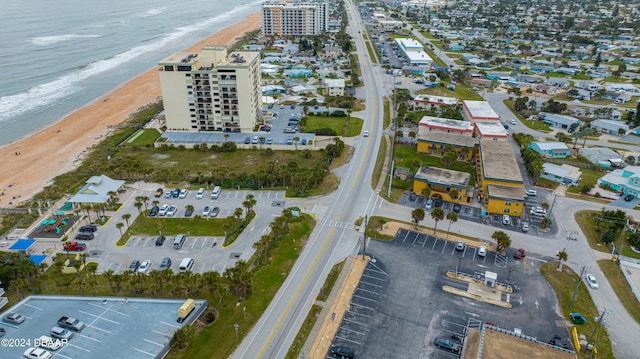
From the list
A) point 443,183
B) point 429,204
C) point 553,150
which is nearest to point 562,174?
point 553,150

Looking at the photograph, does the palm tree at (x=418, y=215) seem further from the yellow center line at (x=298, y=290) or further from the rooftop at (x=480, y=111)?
the rooftop at (x=480, y=111)

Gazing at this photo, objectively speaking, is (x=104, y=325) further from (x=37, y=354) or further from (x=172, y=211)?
(x=172, y=211)

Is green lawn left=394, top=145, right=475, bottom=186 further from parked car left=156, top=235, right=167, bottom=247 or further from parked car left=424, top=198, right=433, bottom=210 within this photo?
parked car left=156, top=235, right=167, bottom=247

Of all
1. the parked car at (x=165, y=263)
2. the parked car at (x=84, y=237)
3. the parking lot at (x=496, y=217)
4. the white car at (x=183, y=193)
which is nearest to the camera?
the parked car at (x=165, y=263)

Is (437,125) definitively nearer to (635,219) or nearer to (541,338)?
(635,219)

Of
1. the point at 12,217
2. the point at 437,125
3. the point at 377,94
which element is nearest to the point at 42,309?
the point at 12,217

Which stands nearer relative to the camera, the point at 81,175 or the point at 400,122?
the point at 81,175

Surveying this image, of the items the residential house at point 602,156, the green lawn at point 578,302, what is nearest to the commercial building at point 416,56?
the residential house at point 602,156

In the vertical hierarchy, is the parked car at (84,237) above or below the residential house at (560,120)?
below
